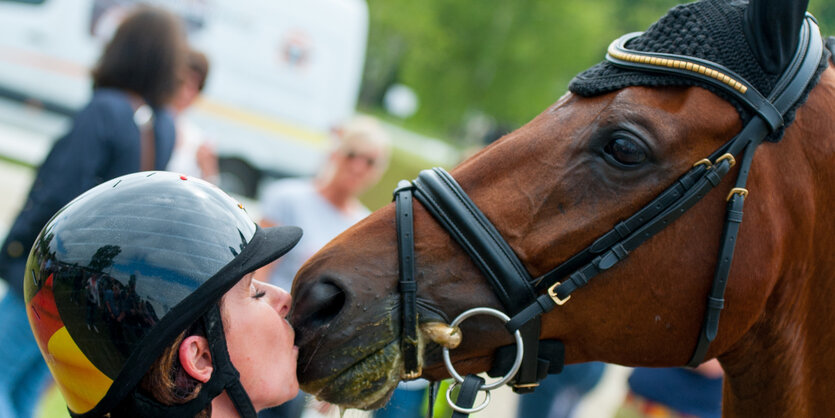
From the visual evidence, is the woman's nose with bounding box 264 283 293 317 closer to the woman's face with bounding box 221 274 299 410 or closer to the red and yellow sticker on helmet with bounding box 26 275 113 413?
the woman's face with bounding box 221 274 299 410

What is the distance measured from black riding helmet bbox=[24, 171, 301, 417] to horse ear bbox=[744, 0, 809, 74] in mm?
1452

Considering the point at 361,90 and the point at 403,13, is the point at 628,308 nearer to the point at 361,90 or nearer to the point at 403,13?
the point at 403,13

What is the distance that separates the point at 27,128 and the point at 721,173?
37.0ft

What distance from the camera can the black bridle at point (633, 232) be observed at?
6.39 feet

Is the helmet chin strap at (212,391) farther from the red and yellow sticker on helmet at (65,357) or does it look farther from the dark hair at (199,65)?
the dark hair at (199,65)

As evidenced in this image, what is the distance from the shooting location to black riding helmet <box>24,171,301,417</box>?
1.71m

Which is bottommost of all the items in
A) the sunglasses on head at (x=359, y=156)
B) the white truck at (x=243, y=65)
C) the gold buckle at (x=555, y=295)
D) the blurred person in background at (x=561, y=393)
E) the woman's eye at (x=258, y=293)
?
the white truck at (x=243, y=65)

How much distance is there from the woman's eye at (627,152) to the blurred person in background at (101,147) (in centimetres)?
240

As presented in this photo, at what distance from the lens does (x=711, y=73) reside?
1.96 metres

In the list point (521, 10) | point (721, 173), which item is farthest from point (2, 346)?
point (521, 10)

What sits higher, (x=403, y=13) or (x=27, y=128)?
(x=27, y=128)

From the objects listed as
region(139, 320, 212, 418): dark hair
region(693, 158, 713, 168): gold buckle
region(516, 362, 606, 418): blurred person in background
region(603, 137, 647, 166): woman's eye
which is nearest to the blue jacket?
region(139, 320, 212, 418): dark hair

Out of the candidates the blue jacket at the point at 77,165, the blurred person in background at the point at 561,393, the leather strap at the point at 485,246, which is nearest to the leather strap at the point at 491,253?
Answer: the leather strap at the point at 485,246

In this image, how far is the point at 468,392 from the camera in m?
1.98
